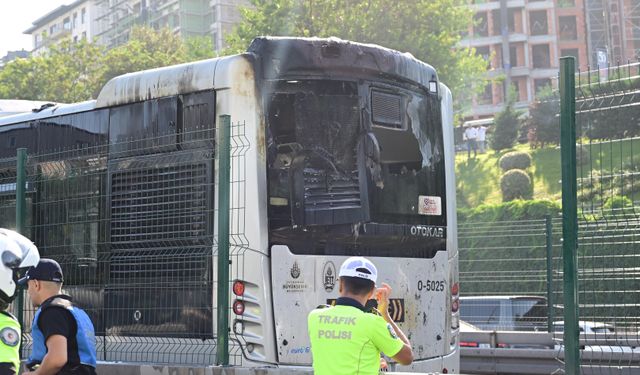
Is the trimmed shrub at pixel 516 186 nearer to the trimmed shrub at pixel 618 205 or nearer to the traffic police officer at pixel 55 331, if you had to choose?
the trimmed shrub at pixel 618 205

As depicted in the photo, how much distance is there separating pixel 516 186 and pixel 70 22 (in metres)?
86.5

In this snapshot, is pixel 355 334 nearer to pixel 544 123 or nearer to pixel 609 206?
pixel 609 206

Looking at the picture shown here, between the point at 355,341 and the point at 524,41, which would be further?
the point at 524,41

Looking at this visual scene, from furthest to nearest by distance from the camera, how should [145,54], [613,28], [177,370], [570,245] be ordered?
[613,28] → [145,54] → [177,370] → [570,245]

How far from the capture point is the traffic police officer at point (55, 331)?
19.1 ft

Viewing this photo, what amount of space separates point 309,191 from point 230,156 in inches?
41.5

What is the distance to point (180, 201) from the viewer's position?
9.41 m

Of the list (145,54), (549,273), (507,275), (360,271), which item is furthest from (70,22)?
(360,271)

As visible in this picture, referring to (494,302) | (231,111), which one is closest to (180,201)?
(231,111)

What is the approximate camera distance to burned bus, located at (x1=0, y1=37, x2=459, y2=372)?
30.2ft

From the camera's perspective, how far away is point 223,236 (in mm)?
8414

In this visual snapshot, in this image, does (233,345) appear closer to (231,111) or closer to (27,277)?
(231,111)

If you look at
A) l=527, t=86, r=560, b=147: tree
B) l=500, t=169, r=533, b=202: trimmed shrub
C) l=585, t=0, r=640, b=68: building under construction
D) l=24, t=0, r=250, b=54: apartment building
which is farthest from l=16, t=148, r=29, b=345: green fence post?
l=24, t=0, r=250, b=54: apartment building

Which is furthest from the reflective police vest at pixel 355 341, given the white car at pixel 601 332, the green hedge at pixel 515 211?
the green hedge at pixel 515 211
